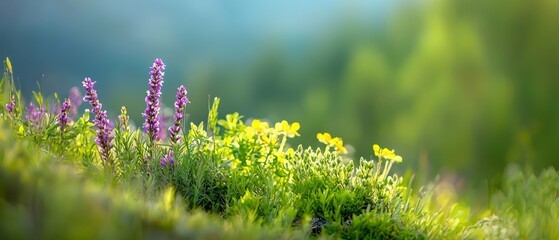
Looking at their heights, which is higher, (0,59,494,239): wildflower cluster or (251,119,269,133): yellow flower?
(251,119,269,133): yellow flower

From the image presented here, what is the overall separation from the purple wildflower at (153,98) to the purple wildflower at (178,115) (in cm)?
11

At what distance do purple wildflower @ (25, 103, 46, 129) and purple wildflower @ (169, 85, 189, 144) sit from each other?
2.53ft

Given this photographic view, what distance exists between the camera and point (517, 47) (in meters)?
9.46

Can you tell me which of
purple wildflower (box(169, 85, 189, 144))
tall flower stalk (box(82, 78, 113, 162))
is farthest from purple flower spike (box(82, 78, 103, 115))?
purple wildflower (box(169, 85, 189, 144))

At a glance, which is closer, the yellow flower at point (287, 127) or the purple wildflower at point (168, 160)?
the purple wildflower at point (168, 160)

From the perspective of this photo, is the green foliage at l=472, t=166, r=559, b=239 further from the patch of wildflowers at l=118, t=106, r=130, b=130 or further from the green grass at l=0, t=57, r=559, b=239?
the patch of wildflowers at l=118, t=106, r=130, b=130

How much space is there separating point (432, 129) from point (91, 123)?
20.0ft

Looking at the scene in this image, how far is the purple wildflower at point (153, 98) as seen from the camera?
3273mm

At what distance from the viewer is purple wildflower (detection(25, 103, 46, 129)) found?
341cm

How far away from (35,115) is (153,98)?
2.56ft

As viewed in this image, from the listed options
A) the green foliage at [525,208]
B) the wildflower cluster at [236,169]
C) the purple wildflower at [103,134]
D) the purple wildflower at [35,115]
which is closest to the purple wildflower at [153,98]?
the wildflower cluster at [236,169]

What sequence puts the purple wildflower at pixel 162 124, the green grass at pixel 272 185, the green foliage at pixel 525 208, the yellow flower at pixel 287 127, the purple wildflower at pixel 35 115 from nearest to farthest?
the green grass at pixel 272 185
the green foliage at pixel 525 208
the purple wildflower at pixel 35 115
the yellow flower at pixel 287 127
the purple wildflower at pixel 162 124

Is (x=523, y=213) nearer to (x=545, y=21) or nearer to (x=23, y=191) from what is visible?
(x=23, y=191)

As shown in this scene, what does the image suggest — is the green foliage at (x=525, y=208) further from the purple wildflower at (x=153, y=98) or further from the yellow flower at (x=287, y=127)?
the purple wildflower at (x=153, y=98)
